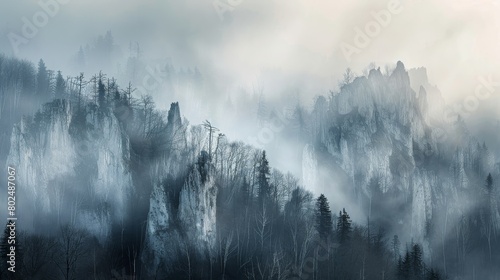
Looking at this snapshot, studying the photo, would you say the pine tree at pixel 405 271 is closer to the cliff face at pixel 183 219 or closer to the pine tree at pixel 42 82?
the cliff face at pixel 183 219

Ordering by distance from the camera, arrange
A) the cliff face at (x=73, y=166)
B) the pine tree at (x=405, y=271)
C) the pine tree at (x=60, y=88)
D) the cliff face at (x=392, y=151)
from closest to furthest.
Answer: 1. the cliff face at (x=73, y=166)
2. the pine tree at (x=405, y=271)
3. the pine tree at (x=60, y=88)
4. the cliff face at (x=392, y=151)

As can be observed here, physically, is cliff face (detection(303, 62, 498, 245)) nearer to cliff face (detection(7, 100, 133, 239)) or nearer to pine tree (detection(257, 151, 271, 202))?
pine tree (detection(257, 151, 271, 202))

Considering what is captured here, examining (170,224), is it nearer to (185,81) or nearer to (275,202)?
(275,202)

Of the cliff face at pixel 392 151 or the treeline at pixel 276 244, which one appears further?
the cliff face at pixel 392 151

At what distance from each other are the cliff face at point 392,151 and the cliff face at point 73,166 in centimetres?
4695

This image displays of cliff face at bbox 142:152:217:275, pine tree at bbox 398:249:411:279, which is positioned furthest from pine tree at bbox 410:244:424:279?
cliff face at bbox 142:152:217:275

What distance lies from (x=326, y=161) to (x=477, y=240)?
41.6m

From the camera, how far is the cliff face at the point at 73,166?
70.9 m

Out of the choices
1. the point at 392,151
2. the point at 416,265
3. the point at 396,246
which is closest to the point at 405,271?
the point at 416,265

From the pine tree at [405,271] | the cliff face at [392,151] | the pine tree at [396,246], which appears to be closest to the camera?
the pine tree at [405,271]

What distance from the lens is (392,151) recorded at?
11838cm

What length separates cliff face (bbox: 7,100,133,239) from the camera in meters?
70.9

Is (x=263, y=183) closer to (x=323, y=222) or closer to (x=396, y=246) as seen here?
(x=323, y=222)

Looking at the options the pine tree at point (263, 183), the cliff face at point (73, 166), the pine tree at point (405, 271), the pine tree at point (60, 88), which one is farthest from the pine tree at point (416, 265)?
the pine tree at point (60, 88)
